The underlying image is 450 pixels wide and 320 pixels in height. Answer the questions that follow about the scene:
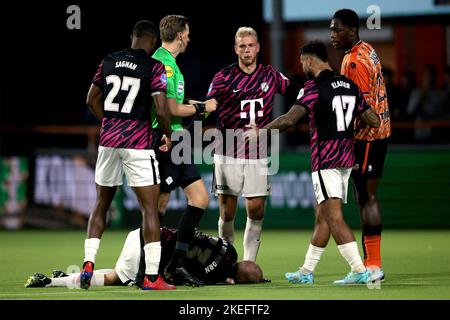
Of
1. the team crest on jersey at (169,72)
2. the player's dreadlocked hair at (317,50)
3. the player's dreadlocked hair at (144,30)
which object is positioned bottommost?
the team crest on jersey at (169,72)

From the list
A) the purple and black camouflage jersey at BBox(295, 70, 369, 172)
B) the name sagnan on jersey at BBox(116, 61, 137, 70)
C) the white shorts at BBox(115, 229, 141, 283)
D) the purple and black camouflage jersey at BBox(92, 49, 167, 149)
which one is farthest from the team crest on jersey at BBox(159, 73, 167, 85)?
the white shorts at BBox(115, 229, 141, 283)

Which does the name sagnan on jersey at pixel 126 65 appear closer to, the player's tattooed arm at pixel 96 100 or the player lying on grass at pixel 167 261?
the player's tattooed arm at pixel 96 100

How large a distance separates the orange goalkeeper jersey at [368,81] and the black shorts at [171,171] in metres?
1.75

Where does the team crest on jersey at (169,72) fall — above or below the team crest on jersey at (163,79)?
above

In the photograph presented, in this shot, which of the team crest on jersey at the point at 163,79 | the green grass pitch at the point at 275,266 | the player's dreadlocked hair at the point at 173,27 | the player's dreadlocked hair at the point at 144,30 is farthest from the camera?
the player's dreadlocked hair at the point at 173,27

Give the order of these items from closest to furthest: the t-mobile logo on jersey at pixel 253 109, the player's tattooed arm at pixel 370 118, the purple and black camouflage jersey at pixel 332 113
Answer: the purple and black camouflage jersey at pixel 332 113 < the player's tattooed arm at pixel 370 118 < the t-mobile logo on jersey at pixel 253 109

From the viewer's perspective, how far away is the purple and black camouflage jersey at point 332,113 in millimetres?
10000

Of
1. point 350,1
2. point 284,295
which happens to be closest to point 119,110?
point 284,295

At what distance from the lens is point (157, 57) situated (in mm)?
10359

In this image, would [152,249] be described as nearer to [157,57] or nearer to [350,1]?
[157,57]

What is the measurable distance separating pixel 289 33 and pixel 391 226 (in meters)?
7.93

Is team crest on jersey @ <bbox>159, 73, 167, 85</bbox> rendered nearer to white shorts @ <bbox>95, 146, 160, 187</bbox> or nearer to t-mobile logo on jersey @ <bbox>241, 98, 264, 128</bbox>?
white shorts @ <bbox>95, 146, 160, 187</bbox>

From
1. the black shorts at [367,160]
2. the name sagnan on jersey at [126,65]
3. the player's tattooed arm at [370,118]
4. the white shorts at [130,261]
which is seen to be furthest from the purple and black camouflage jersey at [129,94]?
the black shorts at [367,160]

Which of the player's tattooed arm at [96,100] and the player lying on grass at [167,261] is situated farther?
the player lying on grass at [167,261]
